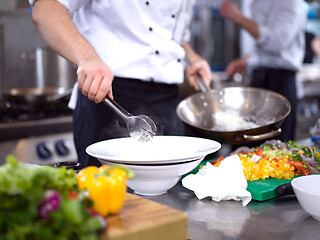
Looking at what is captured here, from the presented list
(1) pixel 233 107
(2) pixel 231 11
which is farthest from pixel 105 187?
(2) pixel 231 11

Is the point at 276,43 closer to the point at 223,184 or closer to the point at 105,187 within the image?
the point at 223,184

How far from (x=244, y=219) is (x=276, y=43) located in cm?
220

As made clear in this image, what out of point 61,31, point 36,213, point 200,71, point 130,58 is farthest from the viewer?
point 200,71

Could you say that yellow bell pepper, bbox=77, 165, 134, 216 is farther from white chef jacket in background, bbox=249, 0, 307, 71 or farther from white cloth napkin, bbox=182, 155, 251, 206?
white chef jacket in background, bbox=249, 0, 307, 71

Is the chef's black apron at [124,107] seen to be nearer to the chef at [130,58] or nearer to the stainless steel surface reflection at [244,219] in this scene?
the chef at [130,58]

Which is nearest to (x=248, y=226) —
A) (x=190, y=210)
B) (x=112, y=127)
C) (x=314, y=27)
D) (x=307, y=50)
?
(x=190, y=210)

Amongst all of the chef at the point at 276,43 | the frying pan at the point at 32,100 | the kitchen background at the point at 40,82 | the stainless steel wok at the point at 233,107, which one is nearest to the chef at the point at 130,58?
the stainless steel wok at the point at 233,107

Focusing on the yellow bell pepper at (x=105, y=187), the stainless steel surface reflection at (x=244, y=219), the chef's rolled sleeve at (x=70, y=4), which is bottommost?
the stainless steel surface reflection at (x=244, y=219)

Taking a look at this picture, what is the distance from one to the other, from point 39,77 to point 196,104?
1788mm

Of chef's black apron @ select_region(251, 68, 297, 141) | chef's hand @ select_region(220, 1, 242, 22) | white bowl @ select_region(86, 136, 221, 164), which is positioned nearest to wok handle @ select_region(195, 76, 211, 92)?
white bowl @ select_region(86, 136, 221, 164)

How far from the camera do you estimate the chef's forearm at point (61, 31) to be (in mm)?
1469

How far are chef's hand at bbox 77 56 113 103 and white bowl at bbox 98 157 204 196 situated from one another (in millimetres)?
240

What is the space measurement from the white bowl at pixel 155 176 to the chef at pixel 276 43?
1.92 meters

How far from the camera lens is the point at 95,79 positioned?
137cm
